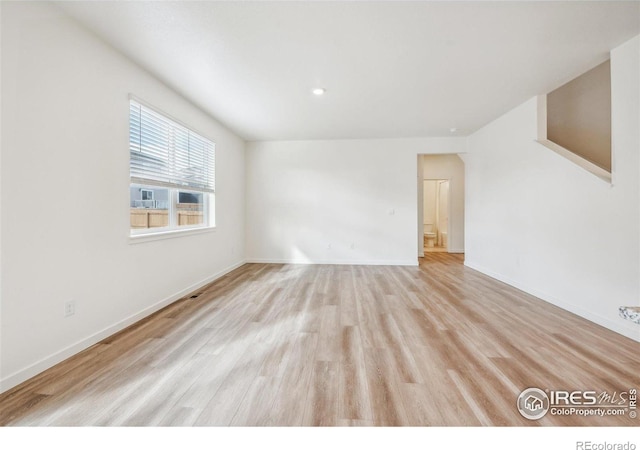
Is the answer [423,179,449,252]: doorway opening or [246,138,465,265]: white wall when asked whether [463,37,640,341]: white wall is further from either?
[423,179,449,252]: doorway opening

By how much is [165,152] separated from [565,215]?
15.8ft

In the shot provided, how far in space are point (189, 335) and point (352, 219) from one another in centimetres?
402

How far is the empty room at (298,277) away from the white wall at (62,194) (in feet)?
0.05

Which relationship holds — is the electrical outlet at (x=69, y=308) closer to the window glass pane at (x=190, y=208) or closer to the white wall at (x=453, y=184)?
the window glass pane at (x=190, y=208)

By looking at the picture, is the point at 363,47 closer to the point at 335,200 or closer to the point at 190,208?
the point at 190,208

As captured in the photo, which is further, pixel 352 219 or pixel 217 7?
pixel 352 219

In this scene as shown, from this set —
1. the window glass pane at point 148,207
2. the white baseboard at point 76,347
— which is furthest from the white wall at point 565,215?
the window glass pane at point 148,207

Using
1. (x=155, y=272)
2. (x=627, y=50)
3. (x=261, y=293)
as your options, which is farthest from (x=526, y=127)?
(x=155, y=272)

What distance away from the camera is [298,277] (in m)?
4.61

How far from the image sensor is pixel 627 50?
239cm

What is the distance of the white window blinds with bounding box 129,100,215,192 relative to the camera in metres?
2.75

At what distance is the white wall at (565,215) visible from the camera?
2.40 meters

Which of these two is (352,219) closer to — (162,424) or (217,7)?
(217,7)
